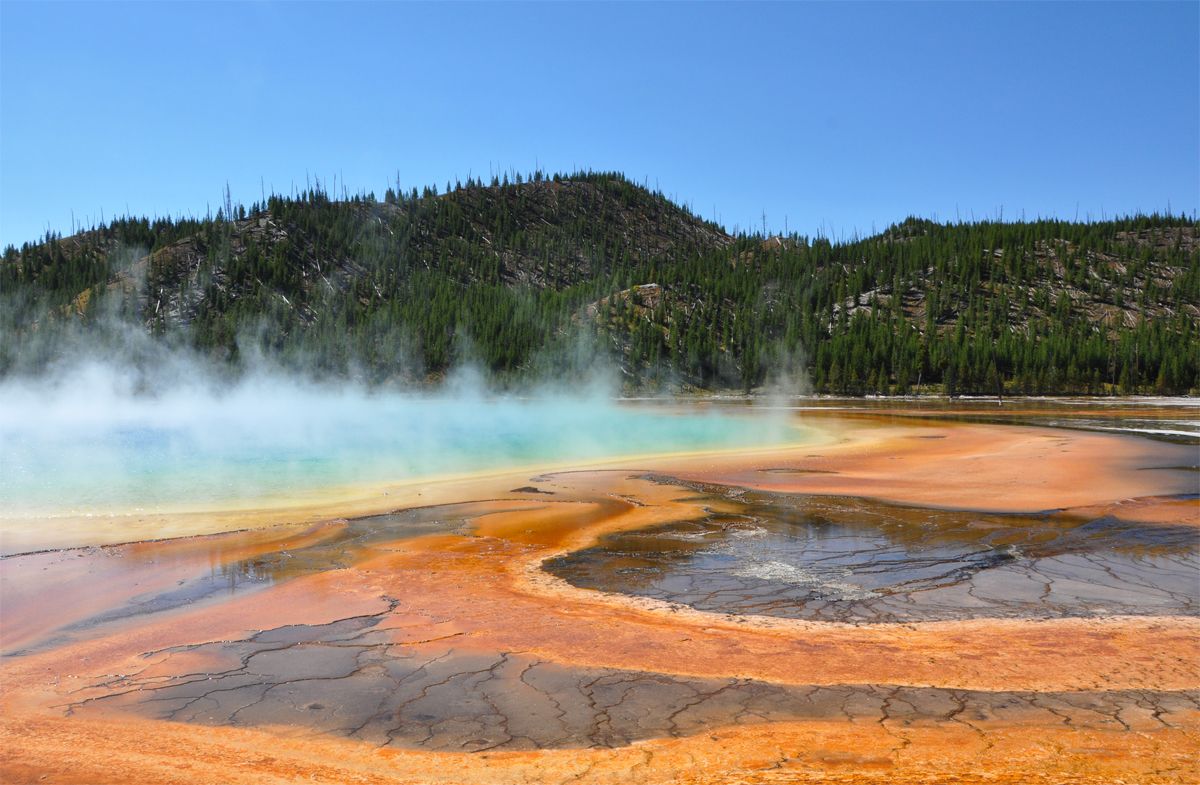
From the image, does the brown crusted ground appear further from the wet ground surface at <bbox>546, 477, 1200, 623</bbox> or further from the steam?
the steam

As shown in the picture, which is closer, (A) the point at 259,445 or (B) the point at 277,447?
(B) the point at 277,447

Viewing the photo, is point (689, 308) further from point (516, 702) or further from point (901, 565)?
point (516, 702)

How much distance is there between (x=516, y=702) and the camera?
7.41m

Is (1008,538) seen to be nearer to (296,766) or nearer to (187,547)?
(296,766)

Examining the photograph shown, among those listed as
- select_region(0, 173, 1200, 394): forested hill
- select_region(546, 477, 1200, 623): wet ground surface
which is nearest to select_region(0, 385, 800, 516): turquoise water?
select_region(546, 477, 1200, 623): wet ground surface

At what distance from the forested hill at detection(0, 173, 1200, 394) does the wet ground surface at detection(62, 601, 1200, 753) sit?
3741 inches

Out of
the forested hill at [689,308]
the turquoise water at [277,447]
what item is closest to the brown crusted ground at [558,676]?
the turquoise water at [277,447]

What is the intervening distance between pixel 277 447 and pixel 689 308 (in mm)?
99143

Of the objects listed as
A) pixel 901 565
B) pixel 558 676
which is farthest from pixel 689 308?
pixel 558 676

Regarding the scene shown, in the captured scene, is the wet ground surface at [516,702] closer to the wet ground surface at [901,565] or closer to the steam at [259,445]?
the wet ground surface at [901,565]

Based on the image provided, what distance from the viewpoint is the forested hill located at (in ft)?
334

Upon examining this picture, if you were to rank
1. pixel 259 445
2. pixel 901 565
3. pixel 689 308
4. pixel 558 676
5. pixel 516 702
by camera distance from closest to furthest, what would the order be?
pixel 516 702 → pixel 558 676 → pixel 901 565 → pixel 259 445 → pixel 689 308

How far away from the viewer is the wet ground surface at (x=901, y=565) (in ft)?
34.1

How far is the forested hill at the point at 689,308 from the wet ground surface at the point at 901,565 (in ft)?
281
